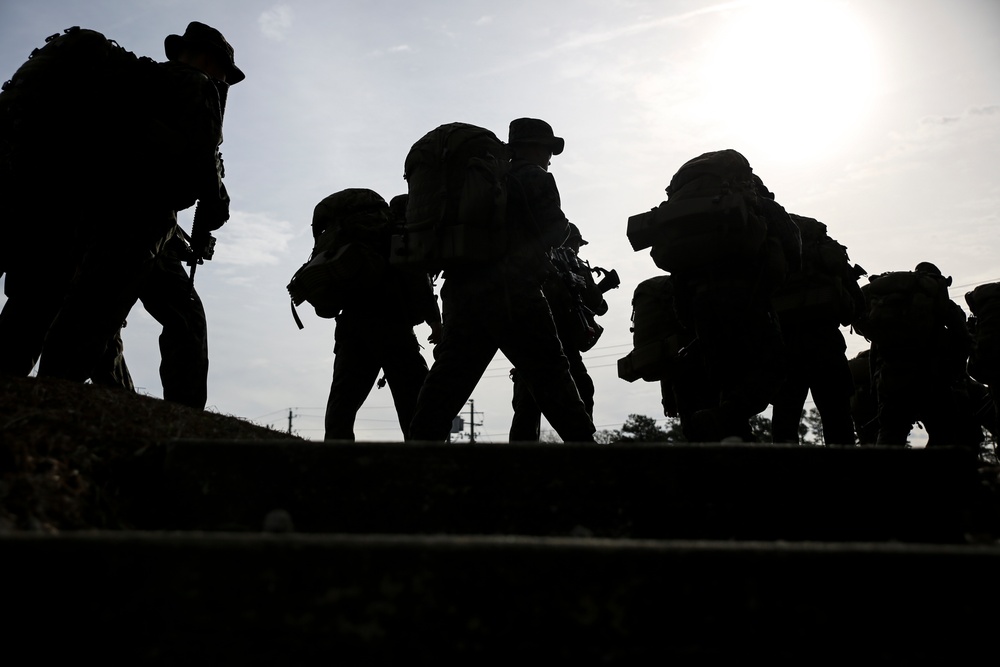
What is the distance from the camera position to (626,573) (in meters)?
→ 1.52

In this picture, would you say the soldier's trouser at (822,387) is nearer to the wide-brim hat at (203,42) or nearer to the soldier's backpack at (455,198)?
the soldier's backpack at (455,198)

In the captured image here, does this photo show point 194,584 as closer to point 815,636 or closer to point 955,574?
point 815,636

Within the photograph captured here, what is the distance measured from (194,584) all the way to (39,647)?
0.92 feet

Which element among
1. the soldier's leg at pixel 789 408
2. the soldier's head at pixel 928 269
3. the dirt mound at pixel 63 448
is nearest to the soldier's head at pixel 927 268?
the soldier's head at pixel 928 269

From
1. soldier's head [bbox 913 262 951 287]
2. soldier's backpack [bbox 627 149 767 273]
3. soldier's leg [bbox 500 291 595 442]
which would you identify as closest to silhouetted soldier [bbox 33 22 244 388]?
soldier's leg [bbox 500 291 595 442]

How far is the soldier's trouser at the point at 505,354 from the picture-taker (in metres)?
5.02

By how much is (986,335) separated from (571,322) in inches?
191

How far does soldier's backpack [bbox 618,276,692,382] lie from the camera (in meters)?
7.57

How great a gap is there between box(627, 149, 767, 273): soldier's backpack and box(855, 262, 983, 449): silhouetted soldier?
3.34 m

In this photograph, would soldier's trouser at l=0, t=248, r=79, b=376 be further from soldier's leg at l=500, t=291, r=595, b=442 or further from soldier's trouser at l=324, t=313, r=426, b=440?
soldier's leg at l=500, t=291, r=595, b=442

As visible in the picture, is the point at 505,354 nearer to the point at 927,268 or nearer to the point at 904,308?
the point at 904,308

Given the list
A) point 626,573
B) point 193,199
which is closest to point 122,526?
point 626,573

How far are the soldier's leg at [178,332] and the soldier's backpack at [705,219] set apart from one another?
2941 mm

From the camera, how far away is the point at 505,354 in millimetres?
5223
